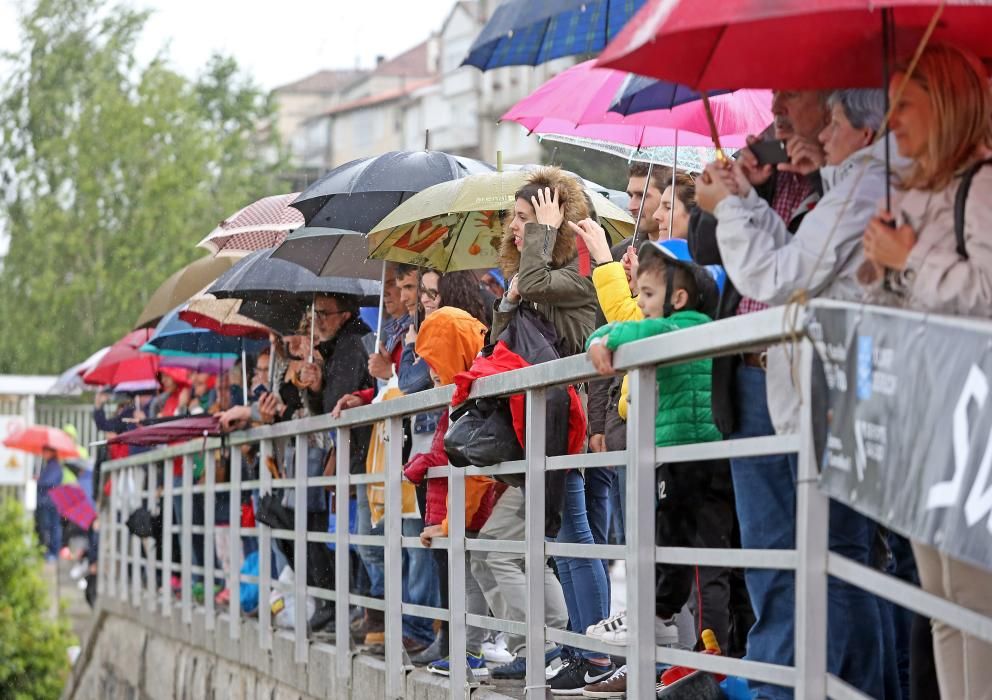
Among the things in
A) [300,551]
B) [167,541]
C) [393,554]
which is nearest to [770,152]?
[393,554]

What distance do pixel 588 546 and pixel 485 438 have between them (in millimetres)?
909

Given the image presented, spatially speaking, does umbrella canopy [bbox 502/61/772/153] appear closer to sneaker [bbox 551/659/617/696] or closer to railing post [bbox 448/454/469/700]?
railing post [bbox 448/454/469/700]

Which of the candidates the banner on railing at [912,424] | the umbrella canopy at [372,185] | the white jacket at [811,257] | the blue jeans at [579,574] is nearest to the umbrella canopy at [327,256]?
the umbrella canopy at [372,185]

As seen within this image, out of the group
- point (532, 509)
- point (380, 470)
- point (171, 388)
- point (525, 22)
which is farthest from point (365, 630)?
point (171, 388)

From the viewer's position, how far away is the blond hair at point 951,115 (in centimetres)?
417

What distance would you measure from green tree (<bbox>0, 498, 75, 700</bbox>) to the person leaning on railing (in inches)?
684

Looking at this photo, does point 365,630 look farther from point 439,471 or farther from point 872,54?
point 872,54

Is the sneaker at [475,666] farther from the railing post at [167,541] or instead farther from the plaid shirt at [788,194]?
the railing post at [167,541]

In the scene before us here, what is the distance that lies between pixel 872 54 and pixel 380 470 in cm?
491

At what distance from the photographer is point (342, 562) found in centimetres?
958

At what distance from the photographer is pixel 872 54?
4.65m

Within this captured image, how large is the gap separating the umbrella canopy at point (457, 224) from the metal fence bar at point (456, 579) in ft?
4.93

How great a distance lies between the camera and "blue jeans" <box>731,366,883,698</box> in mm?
4531

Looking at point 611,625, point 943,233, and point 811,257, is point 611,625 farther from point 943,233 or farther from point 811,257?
point 943,233
